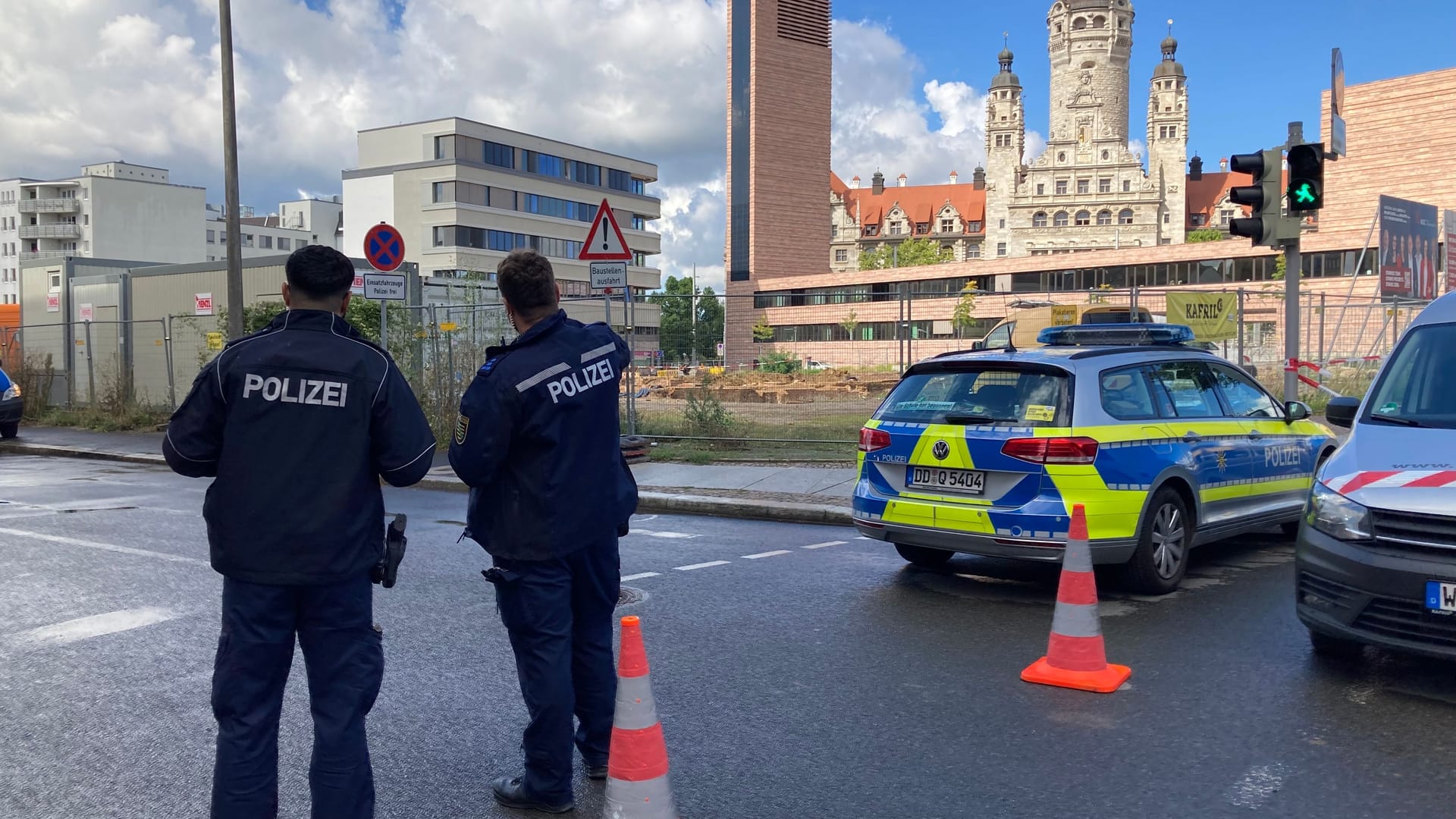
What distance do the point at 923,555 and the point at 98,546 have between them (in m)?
6.73

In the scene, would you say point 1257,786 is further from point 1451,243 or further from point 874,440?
point 1451,243

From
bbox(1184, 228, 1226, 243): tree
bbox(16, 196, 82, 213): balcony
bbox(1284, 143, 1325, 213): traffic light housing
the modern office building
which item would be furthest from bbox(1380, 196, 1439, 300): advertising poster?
bbox(16, 196, 82, 213): balcony

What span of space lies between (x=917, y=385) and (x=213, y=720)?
4.86m

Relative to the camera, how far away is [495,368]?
3.90 meters

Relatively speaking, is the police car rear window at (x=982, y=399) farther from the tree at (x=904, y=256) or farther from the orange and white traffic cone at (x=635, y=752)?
the tree at (x=904, y=256)

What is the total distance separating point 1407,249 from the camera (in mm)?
32562

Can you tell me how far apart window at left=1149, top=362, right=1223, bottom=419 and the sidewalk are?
3742 millimetres

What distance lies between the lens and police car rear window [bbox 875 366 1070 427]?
23.0ft

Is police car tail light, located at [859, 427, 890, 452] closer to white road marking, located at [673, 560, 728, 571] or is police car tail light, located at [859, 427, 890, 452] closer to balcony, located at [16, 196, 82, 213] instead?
white road marking, located at [673, 560, 728, 571]

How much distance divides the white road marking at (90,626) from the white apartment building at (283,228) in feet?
347

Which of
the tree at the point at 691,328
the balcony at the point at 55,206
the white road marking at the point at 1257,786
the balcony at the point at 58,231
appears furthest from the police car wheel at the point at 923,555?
the balcony at the point at 58,231

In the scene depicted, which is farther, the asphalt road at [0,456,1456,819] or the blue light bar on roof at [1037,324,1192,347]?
the blue light bar on roof at [1037,324,1192,347]

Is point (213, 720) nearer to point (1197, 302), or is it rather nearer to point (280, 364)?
point (280, 364)

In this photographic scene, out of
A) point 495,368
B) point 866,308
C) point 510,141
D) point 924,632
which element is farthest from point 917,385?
point 510,141
